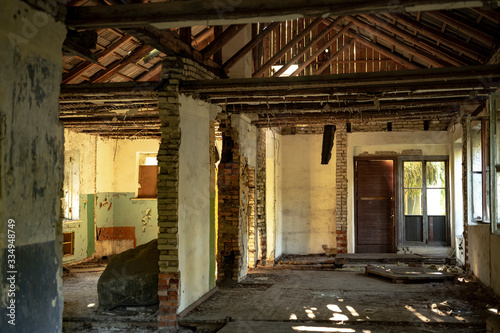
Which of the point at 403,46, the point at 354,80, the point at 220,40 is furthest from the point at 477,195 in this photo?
the point at 220,40

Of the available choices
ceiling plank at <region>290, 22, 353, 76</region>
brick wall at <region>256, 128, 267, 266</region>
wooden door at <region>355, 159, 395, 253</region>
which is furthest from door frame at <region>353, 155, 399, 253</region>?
brick wall at <region>256, 128, 267, 266</region>

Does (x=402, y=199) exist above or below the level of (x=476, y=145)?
below

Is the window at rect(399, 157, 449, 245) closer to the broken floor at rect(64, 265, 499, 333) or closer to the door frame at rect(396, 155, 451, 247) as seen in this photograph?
the door frame at rect(396, 155, 451, 247)

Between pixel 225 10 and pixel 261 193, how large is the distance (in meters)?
7.32

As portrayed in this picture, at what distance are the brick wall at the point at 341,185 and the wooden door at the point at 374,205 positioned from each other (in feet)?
1.26

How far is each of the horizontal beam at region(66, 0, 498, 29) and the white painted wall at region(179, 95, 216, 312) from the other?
2.50m

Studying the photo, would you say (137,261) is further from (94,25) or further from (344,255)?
(344,255)

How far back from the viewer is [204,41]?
1177 centimetres

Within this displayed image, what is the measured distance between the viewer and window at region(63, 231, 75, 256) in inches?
482

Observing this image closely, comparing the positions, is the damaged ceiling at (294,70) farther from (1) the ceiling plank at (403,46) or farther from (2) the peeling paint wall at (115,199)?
(2) the peeling paint wall at (115,199)

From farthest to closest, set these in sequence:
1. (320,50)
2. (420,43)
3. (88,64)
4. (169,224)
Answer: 1. (320,50)
2. (420,43)
3. (88,64)
4. (169,224)

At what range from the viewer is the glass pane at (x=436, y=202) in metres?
12.8

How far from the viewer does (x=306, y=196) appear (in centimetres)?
1378

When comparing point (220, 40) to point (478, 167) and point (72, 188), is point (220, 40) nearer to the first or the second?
point (478, 167)
